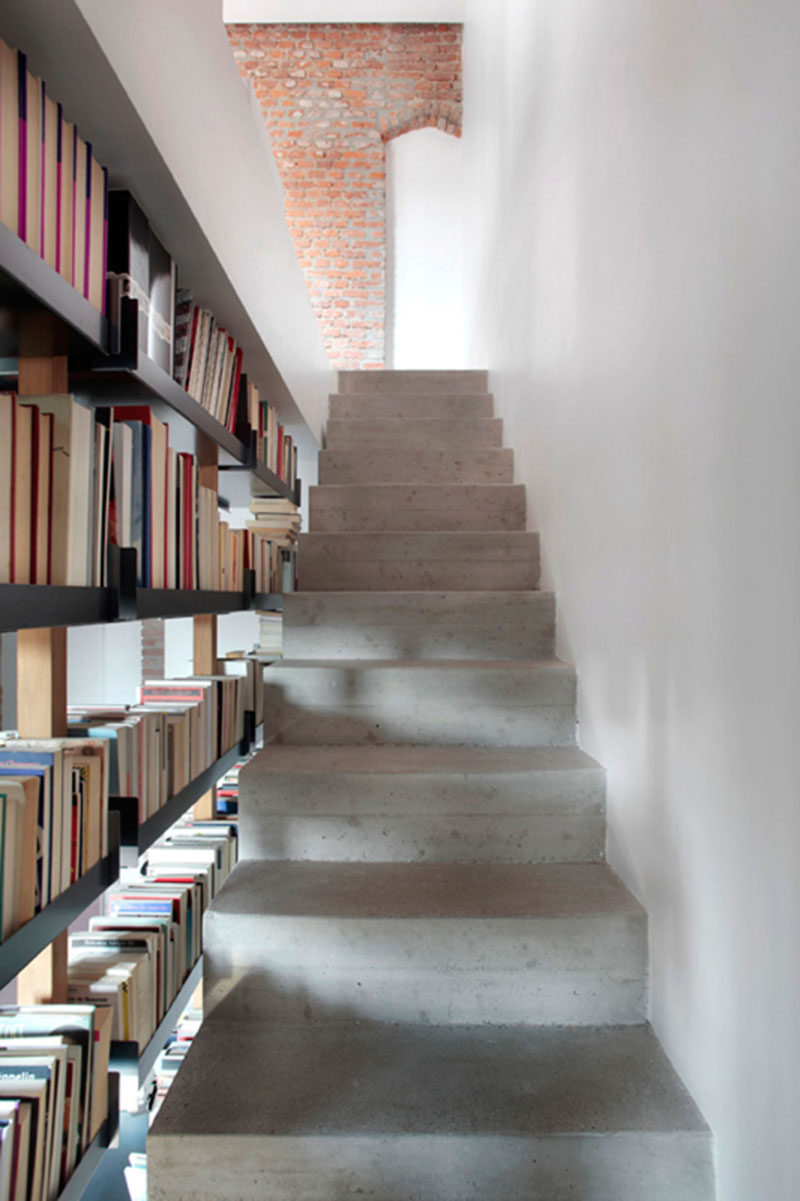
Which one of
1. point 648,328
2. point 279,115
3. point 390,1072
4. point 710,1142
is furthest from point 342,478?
point 279,115

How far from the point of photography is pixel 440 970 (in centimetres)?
139

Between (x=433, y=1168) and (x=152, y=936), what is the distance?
3.03 ft

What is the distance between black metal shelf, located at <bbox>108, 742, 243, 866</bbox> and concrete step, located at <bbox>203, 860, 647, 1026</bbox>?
19 cm

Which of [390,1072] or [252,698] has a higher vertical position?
[252,698]

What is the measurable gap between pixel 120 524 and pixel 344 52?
19.3ft

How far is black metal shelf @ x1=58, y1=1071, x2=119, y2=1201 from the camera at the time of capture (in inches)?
47.0

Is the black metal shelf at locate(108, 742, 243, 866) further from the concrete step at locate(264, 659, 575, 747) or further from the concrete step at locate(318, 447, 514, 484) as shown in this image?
the concrete step at locate(318, 447, 514, 484)

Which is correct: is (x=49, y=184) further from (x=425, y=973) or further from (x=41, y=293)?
(x=425, y=973)

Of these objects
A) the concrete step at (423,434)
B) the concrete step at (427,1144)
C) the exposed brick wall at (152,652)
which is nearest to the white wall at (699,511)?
the concrete step at (427,1144)

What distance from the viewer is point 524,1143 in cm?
111

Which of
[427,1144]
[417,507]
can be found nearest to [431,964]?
[427,1144]

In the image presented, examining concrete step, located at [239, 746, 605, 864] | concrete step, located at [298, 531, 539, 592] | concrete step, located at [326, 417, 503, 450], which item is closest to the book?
concrete step, located at [239, 746, 605, 864]

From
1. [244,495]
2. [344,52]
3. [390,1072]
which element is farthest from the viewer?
[344,52]

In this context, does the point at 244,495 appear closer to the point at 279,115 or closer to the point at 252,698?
the point at 252,698
